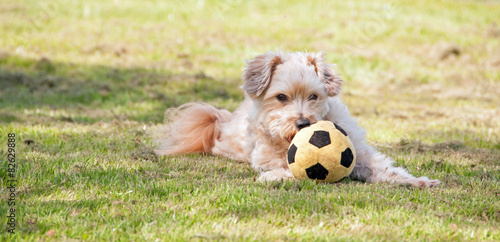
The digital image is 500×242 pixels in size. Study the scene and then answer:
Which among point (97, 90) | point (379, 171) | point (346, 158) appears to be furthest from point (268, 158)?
point (97, 90)

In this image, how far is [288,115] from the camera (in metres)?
4.59

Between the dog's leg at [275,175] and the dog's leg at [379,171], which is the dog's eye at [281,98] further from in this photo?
the dog's leg at [379,171]

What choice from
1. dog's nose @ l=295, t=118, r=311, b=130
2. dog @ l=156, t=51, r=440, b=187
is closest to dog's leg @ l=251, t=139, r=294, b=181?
dog @ l=156, t=51, r=440, b=187

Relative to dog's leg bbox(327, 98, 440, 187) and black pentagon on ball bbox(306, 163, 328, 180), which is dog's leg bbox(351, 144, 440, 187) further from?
black pentagon on ball bbox(306, 163, 328, 180)

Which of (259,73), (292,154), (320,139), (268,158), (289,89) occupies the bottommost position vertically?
(268,158)

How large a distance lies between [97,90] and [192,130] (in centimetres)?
412

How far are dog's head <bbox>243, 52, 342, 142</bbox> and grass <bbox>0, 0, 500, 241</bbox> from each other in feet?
1.95

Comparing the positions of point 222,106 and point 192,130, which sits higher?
point 192,130

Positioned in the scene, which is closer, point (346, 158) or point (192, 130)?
point (346, 158)

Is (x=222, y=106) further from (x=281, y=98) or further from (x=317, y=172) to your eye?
(x=317, y=172)

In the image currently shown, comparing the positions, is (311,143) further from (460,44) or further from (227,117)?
(460,44)

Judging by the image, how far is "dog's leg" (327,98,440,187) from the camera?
14.4 feet

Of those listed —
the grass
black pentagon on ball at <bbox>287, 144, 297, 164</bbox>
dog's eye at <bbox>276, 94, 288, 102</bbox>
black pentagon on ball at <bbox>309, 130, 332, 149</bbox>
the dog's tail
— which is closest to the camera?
the grass

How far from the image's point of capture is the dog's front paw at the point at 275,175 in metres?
4.45
